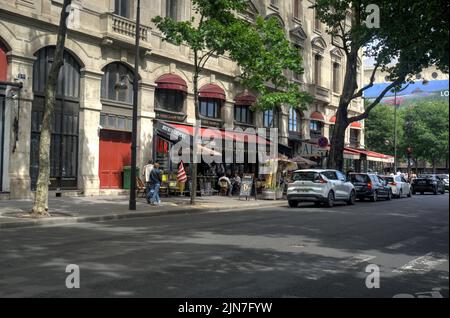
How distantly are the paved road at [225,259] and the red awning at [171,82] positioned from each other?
484 inches

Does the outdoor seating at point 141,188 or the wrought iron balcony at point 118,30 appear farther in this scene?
the outdoor seating at point 141,188

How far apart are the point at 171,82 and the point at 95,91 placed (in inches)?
173

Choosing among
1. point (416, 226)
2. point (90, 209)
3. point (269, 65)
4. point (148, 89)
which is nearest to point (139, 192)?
point (148, 89)

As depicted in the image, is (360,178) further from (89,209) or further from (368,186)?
(89,209)

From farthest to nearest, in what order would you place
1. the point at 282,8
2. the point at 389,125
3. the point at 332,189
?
the point at 389,125
the point at 282,8
the point at 332,189

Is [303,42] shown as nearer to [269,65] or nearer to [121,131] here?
[269,65]

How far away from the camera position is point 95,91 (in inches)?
869

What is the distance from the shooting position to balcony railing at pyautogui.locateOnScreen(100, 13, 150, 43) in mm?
22188

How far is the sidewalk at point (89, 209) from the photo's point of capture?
13.7 metres

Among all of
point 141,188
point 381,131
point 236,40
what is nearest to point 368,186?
point 236,40

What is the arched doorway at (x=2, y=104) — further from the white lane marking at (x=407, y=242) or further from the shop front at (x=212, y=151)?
the white lane marking at (x=407, y=242)

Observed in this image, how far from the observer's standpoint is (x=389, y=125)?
195ft

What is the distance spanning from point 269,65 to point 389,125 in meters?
39.8
